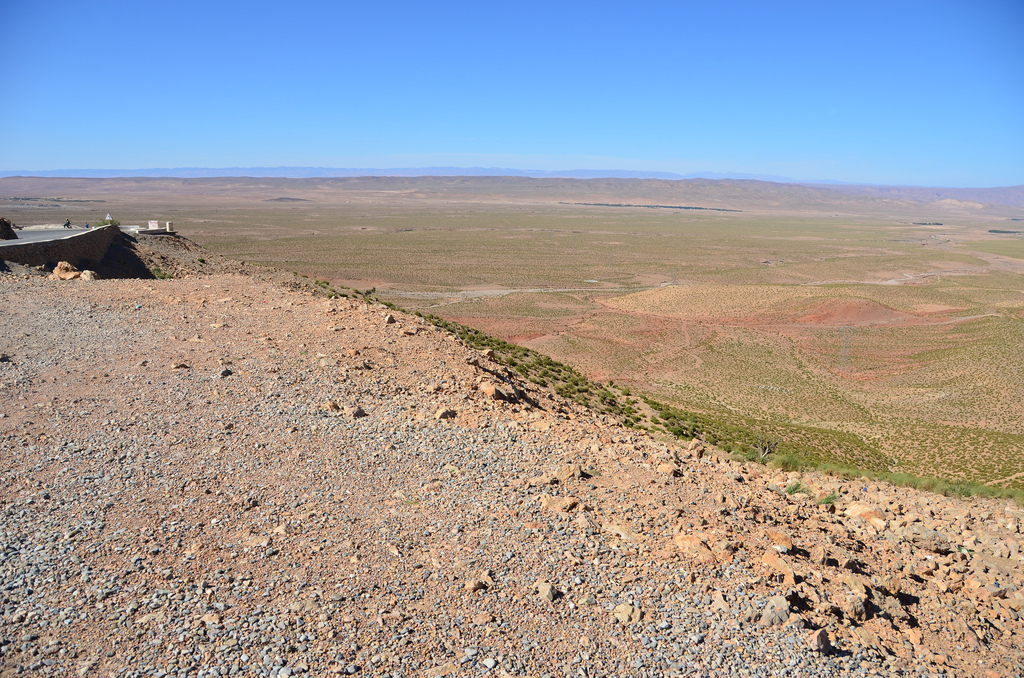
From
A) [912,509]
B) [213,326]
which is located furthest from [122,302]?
[912,509]

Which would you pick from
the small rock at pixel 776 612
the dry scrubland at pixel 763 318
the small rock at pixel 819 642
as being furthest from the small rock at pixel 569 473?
the dry scrubland at pixel 763 318

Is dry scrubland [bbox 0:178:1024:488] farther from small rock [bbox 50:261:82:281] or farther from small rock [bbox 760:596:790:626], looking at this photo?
small rock [bbox 760:596:790:626]

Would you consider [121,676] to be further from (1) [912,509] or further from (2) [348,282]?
(2) [348,282]

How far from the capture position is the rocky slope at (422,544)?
6.24 m

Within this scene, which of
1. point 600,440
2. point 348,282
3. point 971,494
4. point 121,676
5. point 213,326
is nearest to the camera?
point 121,676

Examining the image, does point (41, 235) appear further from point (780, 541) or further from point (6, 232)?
point (780, 541)

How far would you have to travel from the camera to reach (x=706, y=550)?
7.89 meters

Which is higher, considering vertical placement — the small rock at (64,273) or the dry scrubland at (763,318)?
the small rock at (64,273)

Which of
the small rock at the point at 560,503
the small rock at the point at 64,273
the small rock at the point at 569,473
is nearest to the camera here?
the small rock at the point at 560,503

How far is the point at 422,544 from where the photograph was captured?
7.75 m

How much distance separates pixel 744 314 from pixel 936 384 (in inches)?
691

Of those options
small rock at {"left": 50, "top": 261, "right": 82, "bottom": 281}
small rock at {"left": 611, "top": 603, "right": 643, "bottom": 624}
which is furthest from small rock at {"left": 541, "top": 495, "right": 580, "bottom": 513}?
small rock at {"left": 50, "top": 261, "right": 82, "bottom": 281}

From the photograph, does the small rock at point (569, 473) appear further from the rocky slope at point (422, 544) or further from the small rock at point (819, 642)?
the small rock at point (819, 642)

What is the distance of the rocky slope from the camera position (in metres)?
6.24
